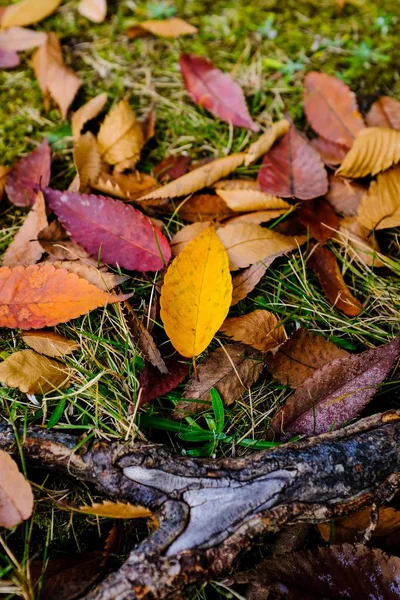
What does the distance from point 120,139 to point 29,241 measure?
0.51 meters

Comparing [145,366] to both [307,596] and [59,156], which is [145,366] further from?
[59,156]

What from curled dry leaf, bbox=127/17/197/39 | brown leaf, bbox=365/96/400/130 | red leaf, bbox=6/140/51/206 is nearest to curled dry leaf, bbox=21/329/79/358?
red leaf, bbox=6/140/51/206

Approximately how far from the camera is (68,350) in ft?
4.71

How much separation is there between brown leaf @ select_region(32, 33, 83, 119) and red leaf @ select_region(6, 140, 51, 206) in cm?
23

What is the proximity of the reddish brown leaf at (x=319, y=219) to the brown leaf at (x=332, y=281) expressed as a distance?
5cm

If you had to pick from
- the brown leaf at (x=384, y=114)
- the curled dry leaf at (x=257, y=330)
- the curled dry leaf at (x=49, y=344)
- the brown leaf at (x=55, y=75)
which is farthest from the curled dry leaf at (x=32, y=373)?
the brown leaf at (x=384, y=114)

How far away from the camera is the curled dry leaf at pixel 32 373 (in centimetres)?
136

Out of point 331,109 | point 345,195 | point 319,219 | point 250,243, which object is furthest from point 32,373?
point 331,109

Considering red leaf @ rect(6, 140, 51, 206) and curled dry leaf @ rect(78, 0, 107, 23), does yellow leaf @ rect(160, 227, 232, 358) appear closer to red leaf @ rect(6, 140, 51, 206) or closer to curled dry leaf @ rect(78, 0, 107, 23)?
red leaf @ rect(6, 140, 51, 206)

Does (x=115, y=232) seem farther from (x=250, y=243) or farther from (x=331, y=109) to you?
(x=331, y=109)

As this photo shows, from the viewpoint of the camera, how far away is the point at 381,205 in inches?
65.2

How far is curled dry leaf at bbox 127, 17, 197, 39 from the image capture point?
2145 millimetres

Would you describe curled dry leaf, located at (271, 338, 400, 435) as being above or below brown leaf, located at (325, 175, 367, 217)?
below

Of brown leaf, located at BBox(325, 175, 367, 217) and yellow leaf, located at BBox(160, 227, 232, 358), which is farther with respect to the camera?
brown leaf, located at BBox(325, 175, 367, 217)
